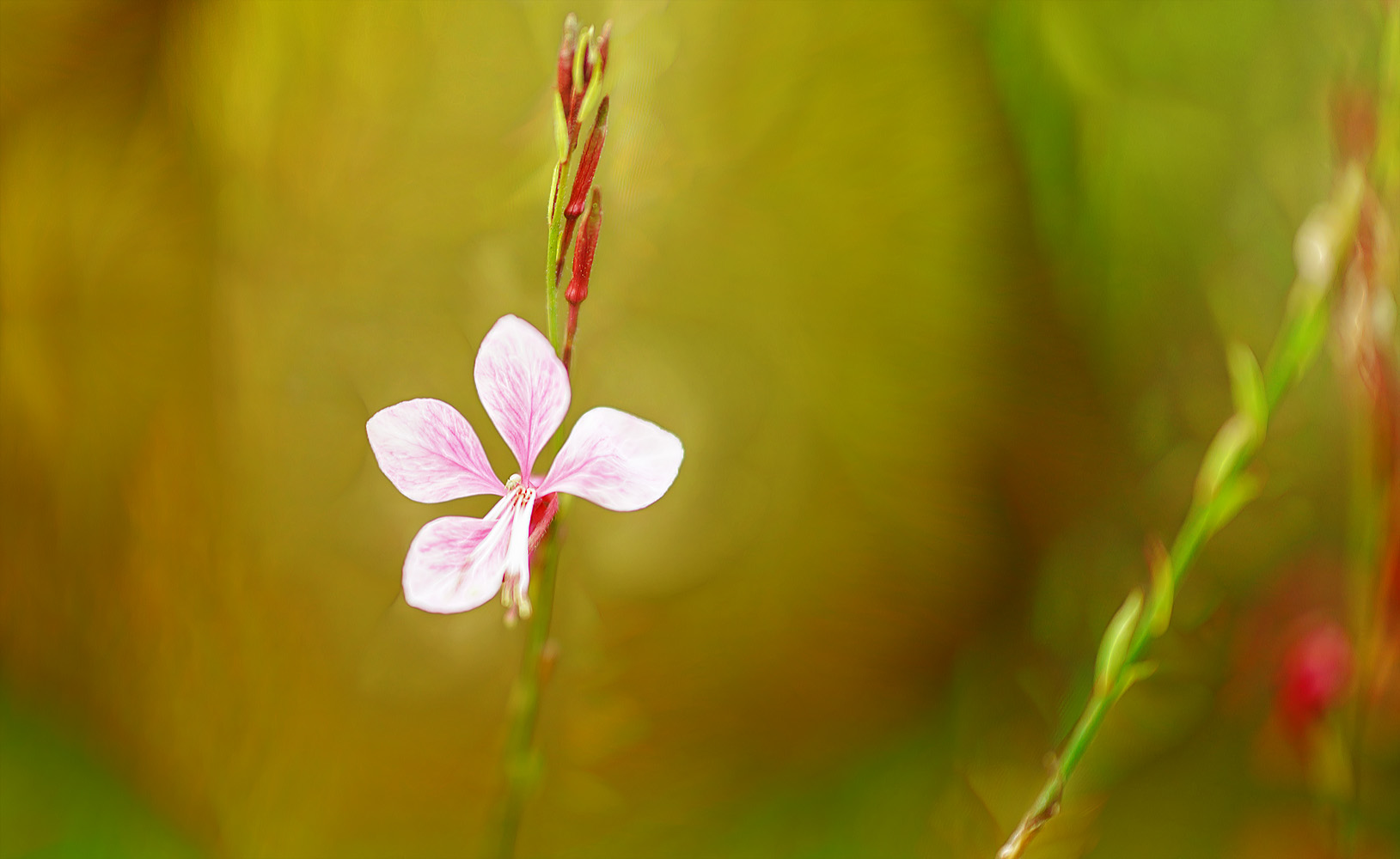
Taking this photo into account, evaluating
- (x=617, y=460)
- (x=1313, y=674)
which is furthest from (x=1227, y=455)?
(x=1313, y=674)

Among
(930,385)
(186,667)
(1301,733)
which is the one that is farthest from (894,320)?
(186,667)

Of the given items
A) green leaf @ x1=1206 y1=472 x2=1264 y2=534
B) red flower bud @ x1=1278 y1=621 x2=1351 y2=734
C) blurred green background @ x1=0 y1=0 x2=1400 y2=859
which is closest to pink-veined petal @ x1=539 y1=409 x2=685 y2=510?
green leaf @ x1=1206 y1=472 x2=1264 y2=534

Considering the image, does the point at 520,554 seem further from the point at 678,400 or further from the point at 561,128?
the point at 678,400

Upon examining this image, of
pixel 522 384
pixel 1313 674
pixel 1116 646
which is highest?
pixel 522 384

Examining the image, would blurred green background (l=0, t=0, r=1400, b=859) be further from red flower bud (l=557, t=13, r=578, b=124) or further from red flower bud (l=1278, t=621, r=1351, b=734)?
red flower bud (l=557, t=13, r=578, b=124)

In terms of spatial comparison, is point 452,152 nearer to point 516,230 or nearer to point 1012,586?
point 516,230
